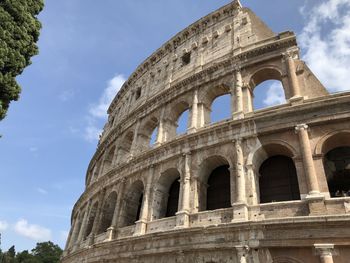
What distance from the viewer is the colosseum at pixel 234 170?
26.3ft

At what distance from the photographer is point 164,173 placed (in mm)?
12172

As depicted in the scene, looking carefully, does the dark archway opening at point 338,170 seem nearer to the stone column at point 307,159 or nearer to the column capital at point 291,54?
the stone column at point 307,159

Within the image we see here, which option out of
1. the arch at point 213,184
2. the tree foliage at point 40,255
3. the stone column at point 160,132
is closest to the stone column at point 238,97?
the arch at point 213,184

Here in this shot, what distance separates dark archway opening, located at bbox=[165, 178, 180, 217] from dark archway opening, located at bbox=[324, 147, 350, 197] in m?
5.99

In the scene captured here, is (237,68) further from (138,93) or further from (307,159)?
(138,93)

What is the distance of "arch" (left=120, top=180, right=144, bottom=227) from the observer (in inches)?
522

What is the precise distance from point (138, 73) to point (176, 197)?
38.7 ft

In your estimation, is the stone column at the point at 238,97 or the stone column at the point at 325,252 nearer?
the stone column at the point at 325,252

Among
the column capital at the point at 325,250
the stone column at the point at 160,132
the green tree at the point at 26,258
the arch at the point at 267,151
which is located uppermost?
the stone column at the point at 160,132

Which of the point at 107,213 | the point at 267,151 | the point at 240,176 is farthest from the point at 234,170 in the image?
the point at 107,213

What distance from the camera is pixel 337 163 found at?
31.6ft

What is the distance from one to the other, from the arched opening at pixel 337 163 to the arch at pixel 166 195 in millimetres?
5836

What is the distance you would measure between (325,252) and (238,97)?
262 inches

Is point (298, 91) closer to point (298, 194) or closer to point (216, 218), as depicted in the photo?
point (298, 194)
